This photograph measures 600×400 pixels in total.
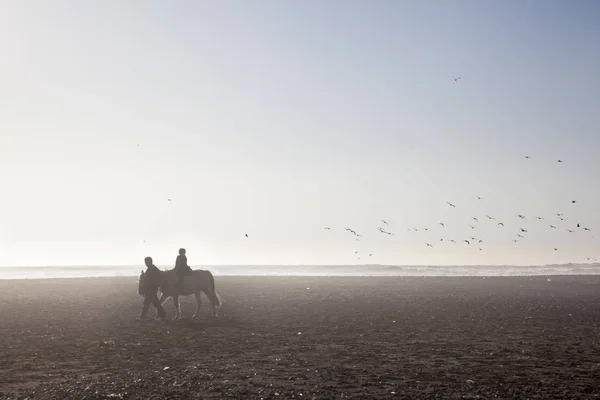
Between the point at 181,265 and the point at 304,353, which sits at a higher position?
the point at 181,265

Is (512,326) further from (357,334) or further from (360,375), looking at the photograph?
(360,375)

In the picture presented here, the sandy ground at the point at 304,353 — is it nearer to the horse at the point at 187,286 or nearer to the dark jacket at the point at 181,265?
the horse at the point at 187,286

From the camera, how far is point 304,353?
61.6ft

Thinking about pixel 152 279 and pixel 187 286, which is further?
pixel 187 286

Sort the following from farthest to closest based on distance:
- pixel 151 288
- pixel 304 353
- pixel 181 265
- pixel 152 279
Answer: pixel 181 265 → pixel 152 279 → pixel 151 288 → pixel 304 353

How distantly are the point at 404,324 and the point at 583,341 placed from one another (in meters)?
7.63

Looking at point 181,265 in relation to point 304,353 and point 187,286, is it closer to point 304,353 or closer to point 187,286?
point 187,286

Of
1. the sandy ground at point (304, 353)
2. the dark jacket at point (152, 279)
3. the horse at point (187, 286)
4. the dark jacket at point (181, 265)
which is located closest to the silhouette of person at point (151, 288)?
the dark jacket at point (152, 279)

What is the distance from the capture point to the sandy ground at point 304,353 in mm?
13797

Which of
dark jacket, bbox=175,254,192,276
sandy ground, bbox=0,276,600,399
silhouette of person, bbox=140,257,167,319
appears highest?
dark jacket, bbox=175,254,192,276

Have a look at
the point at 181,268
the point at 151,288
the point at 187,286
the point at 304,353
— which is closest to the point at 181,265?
the point at 181,268

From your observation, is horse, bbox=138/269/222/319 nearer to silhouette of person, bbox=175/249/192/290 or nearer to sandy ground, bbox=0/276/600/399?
silhouette of person, bbox=175/249/192/290

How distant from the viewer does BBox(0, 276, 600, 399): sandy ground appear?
13797 millimetres

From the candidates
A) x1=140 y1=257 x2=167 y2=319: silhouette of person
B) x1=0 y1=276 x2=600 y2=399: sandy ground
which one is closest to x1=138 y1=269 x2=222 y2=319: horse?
x1=140 y1=257 x2=167 y2=319: silhouette of person
